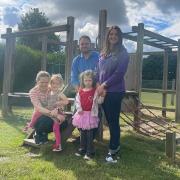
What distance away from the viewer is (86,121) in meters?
6.02

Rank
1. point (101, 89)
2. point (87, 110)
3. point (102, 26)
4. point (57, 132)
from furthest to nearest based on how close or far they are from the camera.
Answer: point (102, 26), point (57, 132), point (87, 110), point (101, 89)

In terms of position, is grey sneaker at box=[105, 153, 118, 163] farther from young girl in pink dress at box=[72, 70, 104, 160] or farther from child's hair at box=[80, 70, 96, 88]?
child's hair at box=[80, 70, 96, 88]

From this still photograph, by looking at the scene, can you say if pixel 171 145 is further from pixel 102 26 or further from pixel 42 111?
pixel 102 26

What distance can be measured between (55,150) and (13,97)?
626 centimetres

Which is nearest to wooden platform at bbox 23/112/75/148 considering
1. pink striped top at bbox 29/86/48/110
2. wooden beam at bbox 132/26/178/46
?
pink striped top at bbox 29/86/48/110

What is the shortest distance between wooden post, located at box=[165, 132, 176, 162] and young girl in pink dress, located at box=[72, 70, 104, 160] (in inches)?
44.6

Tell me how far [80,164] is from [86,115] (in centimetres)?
81

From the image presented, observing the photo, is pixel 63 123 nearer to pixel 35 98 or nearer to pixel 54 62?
pixel 35 98

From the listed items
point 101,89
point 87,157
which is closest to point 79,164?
point 87,157

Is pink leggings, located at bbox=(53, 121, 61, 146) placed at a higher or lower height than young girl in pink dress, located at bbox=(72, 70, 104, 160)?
lower

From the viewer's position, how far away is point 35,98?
6.65 metres

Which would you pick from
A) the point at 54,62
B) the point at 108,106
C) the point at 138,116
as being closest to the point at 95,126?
the point at 108,106

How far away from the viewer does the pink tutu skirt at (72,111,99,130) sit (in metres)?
6.01

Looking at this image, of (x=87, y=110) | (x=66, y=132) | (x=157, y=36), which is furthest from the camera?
(x=157, y=36)
